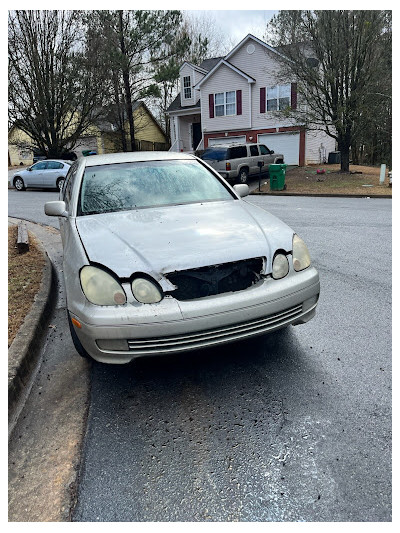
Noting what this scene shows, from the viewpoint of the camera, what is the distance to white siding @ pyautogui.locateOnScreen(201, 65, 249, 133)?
25797 mm

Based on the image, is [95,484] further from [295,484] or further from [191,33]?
[191,33]

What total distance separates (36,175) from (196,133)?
15.8m

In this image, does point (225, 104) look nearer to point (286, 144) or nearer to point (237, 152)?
point (286, 144)

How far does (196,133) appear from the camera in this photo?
104ft

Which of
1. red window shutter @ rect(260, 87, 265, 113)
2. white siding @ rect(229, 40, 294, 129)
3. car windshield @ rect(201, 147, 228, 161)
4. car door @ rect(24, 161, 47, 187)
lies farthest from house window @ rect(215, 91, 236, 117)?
car door @ rect(24, 161, 47, 187)

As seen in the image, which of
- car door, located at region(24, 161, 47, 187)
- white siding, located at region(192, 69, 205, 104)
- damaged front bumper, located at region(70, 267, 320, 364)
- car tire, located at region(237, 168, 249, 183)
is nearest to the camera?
damaged front bumper, located at region(70, 267, 320, 364)

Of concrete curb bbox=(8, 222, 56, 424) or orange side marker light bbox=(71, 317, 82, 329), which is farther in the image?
concrete curb bbox=(8, 222, 56, 424)

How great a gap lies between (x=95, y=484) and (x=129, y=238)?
1.55 m

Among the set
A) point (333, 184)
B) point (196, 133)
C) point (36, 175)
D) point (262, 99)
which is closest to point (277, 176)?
point (333, 184)

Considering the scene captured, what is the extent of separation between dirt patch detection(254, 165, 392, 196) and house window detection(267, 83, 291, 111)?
584 centimetres

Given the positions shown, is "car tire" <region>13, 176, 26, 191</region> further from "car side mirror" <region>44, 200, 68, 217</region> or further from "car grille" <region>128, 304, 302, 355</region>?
"car grille" <region>128, 304, 302, 355</region>

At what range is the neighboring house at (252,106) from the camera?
971 inches

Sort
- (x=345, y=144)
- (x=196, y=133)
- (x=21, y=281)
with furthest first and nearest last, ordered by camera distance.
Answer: (x=196, y=133) → (x=345, y=144) → (x=21, y=281)
